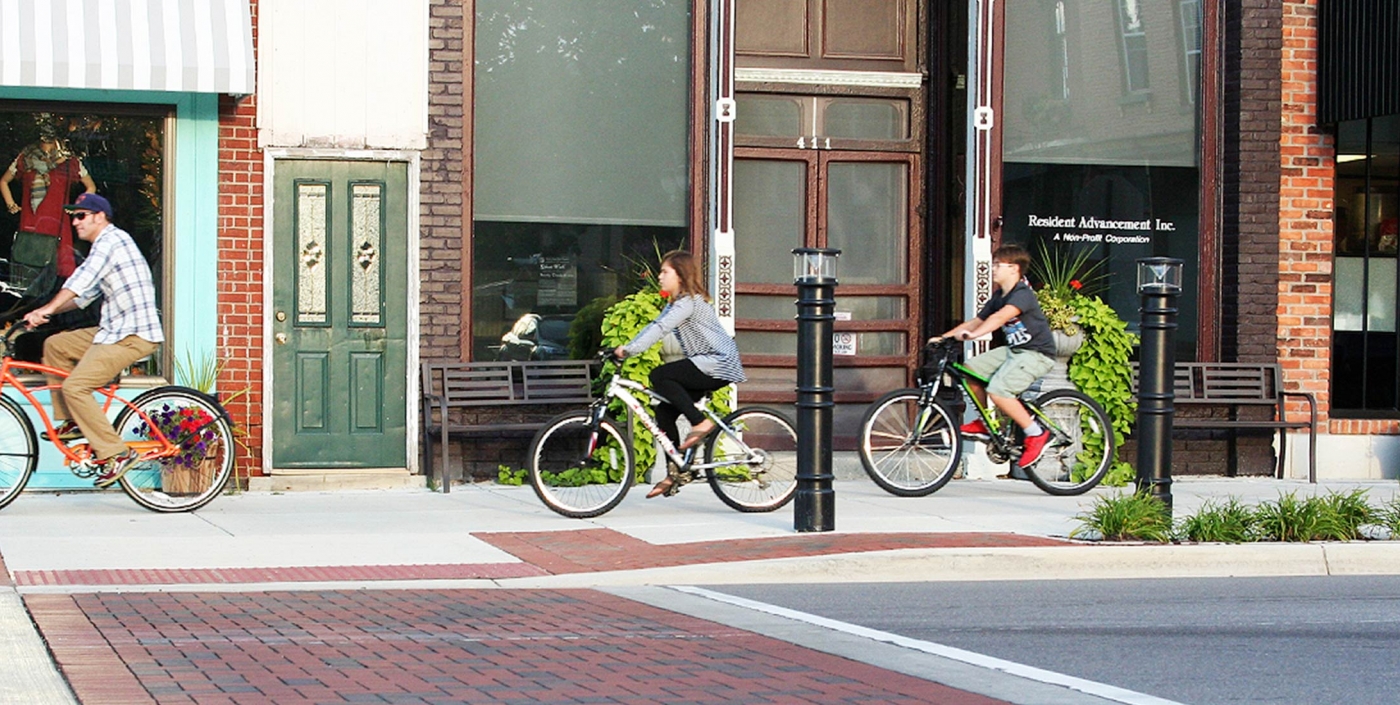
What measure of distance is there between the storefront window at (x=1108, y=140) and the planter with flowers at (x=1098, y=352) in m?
0.64

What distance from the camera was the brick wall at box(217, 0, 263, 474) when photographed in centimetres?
1273

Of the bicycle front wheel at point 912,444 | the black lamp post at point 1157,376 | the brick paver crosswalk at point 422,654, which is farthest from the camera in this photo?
the bicycle front wheel at point 912,444

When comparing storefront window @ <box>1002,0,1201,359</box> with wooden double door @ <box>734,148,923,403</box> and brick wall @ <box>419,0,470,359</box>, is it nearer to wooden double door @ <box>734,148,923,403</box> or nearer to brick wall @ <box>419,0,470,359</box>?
wooden double door @ <box>734,148,923,403</box>

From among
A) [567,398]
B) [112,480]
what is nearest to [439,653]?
[112,480]

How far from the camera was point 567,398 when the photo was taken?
43.4 feet

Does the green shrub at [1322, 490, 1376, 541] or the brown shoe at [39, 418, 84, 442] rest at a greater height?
the brown shoe at [39, 418, 84, 442]

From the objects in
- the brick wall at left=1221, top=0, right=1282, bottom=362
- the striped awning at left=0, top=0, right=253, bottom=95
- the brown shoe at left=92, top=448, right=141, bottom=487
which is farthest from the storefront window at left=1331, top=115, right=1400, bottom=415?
the brown shoe at left=92, top=448, right=141, bottom=487

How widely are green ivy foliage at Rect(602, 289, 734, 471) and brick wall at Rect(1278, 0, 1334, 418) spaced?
16.0 feet

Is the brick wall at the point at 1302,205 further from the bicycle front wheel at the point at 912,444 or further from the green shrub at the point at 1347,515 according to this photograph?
the green shrub at the point at 1347,515

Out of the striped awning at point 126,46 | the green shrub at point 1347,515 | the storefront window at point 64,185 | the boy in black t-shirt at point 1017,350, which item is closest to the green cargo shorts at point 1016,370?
the boy in black t-shirt at point 1017,350

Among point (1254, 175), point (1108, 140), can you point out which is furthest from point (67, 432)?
point (1254, 175)

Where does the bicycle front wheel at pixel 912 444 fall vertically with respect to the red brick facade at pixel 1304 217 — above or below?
below

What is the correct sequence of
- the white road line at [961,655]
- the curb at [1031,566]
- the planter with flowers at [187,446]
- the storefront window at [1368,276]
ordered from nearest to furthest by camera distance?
1. the white road line at [961,655]
2. the curb at [1031,566]
3. the planter with flowers at [187,446]
4. the storefront window at [1368,276]

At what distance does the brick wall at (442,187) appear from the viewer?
1308 cm
